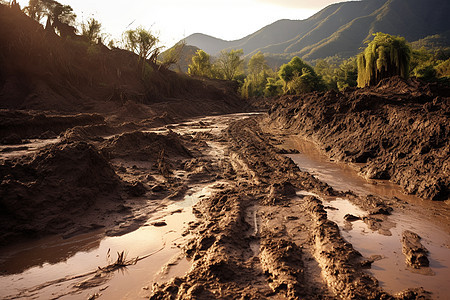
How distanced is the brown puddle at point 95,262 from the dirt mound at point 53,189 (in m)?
0.40

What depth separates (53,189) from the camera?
5.02 m

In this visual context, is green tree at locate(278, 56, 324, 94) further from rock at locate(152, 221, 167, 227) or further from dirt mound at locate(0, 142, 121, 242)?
rock at locate(152, 221, 167, 227)

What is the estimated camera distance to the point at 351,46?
186 metres

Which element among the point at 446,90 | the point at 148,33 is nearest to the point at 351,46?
the point at 148,33

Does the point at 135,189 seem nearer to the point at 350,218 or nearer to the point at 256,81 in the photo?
the point at 350,218

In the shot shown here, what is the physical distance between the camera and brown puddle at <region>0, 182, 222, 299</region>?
3111mm

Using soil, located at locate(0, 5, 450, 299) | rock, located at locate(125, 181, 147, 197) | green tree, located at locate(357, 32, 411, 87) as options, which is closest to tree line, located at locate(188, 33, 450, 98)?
green tree, located at locate(357, 32, 411, 87)

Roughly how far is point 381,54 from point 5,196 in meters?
23.4

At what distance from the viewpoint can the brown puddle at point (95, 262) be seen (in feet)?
10.2

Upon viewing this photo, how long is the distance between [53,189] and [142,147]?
4.52 m

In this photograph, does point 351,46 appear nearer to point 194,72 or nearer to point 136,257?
point 194,72

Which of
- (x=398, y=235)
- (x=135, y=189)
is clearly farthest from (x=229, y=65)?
(x=398, y=235)

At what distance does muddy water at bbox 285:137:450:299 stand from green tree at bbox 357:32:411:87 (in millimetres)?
16765

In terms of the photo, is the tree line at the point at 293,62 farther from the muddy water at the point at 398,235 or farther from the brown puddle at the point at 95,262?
the brown puddle at the point at 95,262
